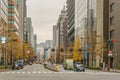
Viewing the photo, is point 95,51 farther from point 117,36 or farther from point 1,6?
point 1,6

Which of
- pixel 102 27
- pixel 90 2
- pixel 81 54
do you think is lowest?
pixel 81 54

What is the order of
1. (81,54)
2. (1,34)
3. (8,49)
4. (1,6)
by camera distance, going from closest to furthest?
(1,34), (8,49), (1,6), (81,54)

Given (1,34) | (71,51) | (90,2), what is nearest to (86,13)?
(90,2)

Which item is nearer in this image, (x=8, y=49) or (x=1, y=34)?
(x=1, y=34)

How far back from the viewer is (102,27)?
399 feet

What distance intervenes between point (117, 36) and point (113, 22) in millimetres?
6138

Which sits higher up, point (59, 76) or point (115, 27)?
point (115, 27)

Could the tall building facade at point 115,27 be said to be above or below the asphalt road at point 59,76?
above

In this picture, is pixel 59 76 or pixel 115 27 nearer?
pixel 59 76

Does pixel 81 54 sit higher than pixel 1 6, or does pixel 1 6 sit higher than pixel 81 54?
pixel 1 6

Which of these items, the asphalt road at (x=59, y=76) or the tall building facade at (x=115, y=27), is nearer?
the asphalt road at (x=59, y=76)

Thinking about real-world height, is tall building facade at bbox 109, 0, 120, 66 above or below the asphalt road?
above

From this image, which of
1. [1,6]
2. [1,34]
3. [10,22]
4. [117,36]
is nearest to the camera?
[1,34]

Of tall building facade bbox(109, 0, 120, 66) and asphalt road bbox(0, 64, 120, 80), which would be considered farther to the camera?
tall building facade bbox(109, 0, 120, 66)
